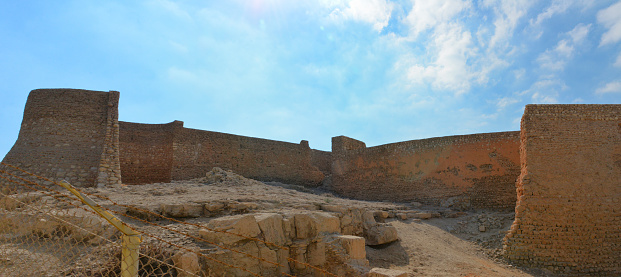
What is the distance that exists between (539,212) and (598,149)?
7.21 feet

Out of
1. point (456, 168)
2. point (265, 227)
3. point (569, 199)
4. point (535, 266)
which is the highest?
point (456, 168)

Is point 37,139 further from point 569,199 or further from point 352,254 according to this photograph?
point 569,199

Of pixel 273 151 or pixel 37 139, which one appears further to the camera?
pixel 273 151

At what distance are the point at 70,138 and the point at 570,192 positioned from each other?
1322 centimetres

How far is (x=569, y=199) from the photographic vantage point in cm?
934

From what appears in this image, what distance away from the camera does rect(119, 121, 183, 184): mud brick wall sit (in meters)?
14.2

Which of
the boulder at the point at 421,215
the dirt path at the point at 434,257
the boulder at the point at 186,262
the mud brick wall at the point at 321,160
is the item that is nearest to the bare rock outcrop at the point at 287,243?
the boulder at the point at 186,262

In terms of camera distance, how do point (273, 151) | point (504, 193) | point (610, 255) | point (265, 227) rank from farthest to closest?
point (273, 151), point (504, 193), point (610, 255), point (265, 227)

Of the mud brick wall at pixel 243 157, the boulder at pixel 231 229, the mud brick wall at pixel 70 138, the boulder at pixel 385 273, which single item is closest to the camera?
the boulder at pixel 385 273

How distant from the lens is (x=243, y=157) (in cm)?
1705

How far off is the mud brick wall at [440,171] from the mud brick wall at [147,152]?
7.74 metres

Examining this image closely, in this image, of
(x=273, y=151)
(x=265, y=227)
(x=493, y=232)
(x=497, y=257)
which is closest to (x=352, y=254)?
(x=265, y=227)

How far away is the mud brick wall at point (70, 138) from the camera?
10727 mm

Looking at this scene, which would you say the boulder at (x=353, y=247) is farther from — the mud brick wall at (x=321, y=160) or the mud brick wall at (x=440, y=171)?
the mud brick wall at (x=321, y=160)
